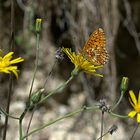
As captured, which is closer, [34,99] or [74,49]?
[34,99]

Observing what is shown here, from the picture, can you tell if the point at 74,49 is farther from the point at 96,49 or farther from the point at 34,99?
the point at 34,99

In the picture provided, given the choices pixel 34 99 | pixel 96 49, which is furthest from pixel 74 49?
pixel 34 99

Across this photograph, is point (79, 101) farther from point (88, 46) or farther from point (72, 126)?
point (88, 46)

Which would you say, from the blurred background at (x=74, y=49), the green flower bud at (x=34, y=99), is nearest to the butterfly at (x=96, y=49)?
the green flower bud at (x=34, y=99)

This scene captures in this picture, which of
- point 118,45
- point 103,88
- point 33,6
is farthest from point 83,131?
point 33,6

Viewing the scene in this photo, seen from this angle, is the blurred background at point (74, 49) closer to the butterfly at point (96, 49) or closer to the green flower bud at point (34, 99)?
the butterfly at point (96, 49)

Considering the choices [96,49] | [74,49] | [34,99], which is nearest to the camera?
[34,99]
